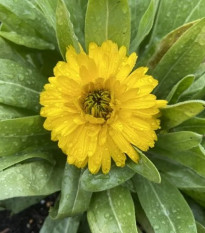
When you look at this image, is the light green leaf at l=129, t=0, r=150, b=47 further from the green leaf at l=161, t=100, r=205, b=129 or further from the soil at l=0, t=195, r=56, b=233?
the soil at l=0, t=195, r=56, b=233

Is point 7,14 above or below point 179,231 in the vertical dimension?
above

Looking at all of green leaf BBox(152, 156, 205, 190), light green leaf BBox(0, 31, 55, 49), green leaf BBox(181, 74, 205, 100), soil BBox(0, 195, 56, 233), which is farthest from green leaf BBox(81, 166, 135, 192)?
soil BBox(0, 195, 56, 233)

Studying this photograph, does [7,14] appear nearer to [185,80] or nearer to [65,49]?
[65,49]

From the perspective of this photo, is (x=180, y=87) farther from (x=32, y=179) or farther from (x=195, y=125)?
→ (x=32, y=179)

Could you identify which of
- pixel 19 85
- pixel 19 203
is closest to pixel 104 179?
pixel 19 85

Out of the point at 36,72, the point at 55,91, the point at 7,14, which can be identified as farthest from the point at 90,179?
the point at 7,14

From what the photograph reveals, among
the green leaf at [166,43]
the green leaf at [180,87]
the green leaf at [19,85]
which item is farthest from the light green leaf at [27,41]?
the green leaf at [180,87]

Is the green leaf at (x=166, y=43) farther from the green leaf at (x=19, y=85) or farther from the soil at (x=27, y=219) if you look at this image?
the soil at (x=27, y=219)
